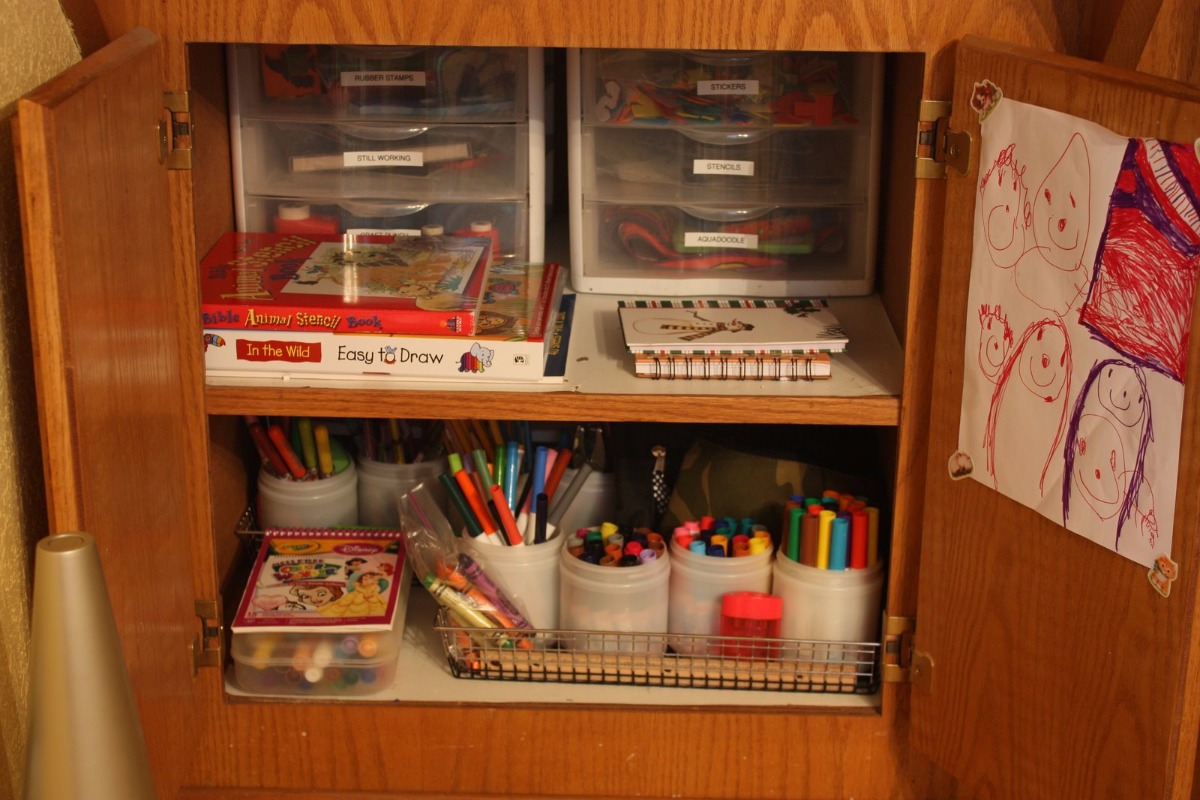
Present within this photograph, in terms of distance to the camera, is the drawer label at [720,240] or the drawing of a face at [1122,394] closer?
the drawing of a face at [1122,394]

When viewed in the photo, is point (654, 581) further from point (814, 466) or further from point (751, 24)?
point (751, 24)

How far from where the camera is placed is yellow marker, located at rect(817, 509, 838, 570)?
3.85ft

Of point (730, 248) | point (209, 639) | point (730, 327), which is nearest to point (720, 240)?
point (730, 248)

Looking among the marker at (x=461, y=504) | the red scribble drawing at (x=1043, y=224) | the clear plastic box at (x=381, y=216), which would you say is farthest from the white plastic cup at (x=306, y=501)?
the red scribble drawing at (x=1043, y=224)

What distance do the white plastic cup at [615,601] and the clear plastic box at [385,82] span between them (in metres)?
0.42

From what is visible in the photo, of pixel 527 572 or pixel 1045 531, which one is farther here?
pixel 527 572

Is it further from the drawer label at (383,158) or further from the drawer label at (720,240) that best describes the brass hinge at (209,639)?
the drawer label at (720,240)

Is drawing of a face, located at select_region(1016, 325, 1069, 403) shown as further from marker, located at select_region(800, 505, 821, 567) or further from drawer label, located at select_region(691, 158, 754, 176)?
drawer label, located at select_region(691, 158, 754, 176)

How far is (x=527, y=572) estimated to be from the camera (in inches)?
48.3

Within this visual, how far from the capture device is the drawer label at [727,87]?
1229 mm

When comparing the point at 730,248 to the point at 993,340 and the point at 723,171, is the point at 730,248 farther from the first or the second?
the point at 993,340

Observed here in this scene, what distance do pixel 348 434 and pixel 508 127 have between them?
1.24ft

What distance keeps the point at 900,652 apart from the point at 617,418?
12.8 inches

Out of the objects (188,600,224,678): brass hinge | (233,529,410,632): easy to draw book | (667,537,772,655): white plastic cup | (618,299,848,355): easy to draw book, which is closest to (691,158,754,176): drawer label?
(618,299,848,355): easy to draw book
